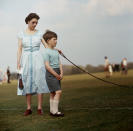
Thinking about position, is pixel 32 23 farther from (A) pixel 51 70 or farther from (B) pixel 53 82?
(B) pixel 53 82

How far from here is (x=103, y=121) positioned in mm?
4246

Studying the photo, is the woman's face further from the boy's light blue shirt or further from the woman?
the boy's light blue shirt

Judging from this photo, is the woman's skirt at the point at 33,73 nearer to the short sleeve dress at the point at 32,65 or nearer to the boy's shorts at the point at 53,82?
the short sleeve dress at the point at 32,65

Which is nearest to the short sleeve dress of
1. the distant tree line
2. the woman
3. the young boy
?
the woman

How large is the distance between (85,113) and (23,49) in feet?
4.10

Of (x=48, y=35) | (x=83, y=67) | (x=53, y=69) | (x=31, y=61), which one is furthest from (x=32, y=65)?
(x=83, y=67)

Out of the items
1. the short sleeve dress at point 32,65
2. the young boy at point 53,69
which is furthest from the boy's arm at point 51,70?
the short sleeve dress at point 32,65

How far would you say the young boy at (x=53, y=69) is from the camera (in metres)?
4.66

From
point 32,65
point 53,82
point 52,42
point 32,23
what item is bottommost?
point 53,82

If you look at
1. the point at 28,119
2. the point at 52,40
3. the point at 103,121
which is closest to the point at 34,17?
the point at 52,40

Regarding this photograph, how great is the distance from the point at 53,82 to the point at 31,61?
493mm

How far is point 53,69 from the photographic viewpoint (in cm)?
471

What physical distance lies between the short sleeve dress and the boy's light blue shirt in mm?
224

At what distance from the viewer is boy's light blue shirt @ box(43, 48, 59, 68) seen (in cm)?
468
